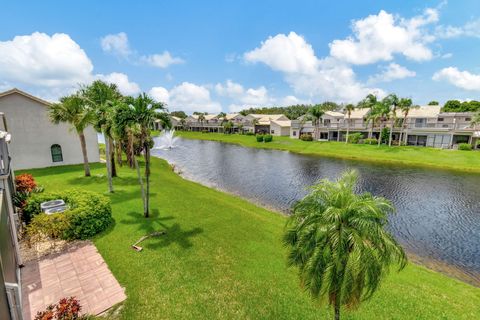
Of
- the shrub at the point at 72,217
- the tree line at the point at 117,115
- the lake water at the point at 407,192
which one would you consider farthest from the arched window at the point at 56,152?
the shrub at the point at 72,217

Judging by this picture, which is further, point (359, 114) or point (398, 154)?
point (359, 114)

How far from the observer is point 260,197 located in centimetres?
2233

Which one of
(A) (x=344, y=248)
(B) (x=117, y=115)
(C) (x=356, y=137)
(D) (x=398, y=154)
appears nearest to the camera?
(A) (x=344, y=248)

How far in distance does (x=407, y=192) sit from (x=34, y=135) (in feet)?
130

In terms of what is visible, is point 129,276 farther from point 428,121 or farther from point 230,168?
point 428,121

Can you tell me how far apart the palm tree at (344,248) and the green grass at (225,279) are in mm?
3030

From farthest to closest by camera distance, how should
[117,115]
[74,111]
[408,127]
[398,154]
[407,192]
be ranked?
[408,127] < [398,154] < [407,192] < [74,111] < [117,115]

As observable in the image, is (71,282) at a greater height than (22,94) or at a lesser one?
lesser

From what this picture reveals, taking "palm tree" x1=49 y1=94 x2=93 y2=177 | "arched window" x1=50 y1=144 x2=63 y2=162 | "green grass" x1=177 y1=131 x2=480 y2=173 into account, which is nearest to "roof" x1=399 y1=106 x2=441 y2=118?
"green grass" x1=177 y1=131 x2=480 y2=173

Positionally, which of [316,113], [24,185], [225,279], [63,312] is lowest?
[225,279]

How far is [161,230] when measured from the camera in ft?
40.8

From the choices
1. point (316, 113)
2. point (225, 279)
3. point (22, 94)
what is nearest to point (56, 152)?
point (22, 94)

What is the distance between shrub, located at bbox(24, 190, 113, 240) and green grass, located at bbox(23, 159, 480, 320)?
0.70 meters

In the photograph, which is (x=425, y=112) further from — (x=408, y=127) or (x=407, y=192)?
(x=407, y=192)
